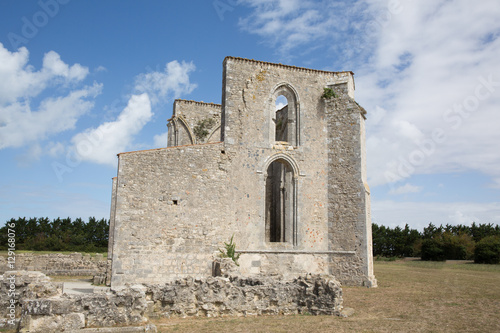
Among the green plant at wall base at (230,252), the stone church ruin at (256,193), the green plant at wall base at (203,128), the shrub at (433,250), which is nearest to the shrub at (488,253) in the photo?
the shrub at (433,250)

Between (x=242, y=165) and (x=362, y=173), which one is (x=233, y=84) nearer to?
(x=242, y=165)

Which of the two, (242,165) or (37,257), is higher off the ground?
(242,165)

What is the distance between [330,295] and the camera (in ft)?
29.8

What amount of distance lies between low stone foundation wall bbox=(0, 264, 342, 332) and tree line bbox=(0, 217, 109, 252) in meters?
25.0

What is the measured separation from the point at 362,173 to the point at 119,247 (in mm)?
9494

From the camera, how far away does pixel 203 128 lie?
21.2m

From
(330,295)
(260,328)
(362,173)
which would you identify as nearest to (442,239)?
(362,173)

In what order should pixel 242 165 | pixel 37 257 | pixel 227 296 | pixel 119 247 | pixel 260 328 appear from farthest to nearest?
pixel 37 257
pixel 242 165
pixel 119 247
pixel 227 296
pixel 260 328

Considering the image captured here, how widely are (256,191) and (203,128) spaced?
7.12 meters

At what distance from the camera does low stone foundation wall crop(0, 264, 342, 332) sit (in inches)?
271

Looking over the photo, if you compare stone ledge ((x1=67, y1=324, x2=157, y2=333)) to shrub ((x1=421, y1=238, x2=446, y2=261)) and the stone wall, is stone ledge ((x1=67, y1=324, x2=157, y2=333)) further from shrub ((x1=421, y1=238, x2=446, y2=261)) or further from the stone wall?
shrub ((x1=421, y1=238, x2=446, y2=261))

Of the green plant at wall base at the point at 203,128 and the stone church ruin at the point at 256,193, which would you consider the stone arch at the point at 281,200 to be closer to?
the stone church ruin at the point at 256,193

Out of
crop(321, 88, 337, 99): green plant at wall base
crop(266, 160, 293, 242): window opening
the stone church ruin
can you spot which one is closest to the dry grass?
the stone church ruin

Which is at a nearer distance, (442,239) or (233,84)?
(233,84)
